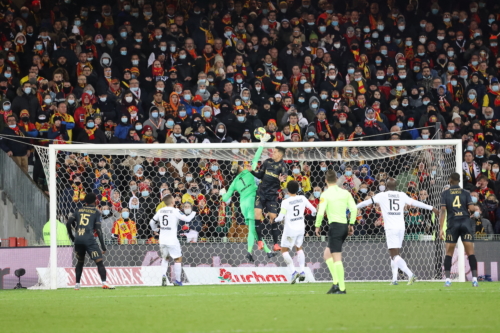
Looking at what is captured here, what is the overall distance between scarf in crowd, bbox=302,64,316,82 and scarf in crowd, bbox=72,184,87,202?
763 cm

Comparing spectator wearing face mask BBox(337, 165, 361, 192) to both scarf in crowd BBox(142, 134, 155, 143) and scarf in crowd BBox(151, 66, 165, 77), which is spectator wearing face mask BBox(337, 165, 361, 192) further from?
scarf in crowd BBox(151, 66, 165, 77)

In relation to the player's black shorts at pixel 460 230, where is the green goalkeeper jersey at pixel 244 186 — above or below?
above

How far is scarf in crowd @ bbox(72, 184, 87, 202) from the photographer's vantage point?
17.2 m

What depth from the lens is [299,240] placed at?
1530cm

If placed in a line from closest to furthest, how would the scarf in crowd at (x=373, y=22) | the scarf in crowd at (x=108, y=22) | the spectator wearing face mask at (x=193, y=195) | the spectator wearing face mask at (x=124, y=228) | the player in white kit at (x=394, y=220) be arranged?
the player in white kit at (x=394, y=220)
the spectator wearing face mask at (x=124, y=228)
the spectator wearing face mask at (x=193, y=195)
the scarf in crowd at (x=108, y=22)
the scarf in crowd at (x=373, y=22)

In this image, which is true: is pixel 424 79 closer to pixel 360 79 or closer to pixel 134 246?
pixel 360 79

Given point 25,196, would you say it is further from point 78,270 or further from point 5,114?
point 78,270

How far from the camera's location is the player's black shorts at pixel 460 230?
1405 cm

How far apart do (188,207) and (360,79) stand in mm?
7495

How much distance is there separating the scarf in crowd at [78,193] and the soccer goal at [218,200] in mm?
26

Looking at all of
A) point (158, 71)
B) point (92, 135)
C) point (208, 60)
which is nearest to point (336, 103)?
point (208, 60)

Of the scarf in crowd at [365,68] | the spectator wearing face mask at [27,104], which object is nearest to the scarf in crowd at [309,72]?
Result: the scarf in crowd at [365,68]

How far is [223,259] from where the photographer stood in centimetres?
1638

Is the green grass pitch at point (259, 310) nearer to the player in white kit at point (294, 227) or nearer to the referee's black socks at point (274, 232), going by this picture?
the player in white kit at point (294, 227)
